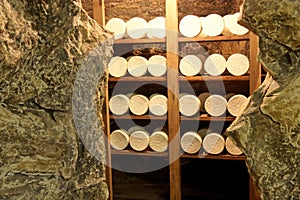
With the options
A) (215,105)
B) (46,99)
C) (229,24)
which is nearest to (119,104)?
(215,105)

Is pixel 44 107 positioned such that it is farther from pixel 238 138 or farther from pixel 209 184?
pixel 209 184

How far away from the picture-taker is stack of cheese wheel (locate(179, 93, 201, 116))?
298cm

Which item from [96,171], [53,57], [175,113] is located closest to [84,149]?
[96,171]

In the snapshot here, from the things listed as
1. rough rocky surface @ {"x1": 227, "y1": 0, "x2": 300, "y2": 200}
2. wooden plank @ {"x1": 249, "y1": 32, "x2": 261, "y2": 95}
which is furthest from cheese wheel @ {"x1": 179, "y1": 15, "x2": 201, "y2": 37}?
rough rocky surface @ {"x1": 227, "y1": 0, "x2": 300, "y2": 200}

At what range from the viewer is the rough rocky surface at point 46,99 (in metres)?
1.48

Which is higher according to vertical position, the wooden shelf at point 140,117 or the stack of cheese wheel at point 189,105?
the stack of cheese wheel at point 189,105

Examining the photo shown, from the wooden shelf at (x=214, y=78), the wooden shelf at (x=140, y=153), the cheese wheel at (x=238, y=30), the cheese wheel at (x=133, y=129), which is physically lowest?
the wooden shelf at (x=140, y=153)

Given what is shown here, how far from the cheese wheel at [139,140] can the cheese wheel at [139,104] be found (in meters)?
0.15

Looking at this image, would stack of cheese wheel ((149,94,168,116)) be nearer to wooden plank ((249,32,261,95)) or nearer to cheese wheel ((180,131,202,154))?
cheese wheel ((180,131,202,154))

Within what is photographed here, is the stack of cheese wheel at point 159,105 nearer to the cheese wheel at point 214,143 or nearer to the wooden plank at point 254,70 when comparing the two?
the cheese wheel at point 214,143

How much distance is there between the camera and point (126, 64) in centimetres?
312

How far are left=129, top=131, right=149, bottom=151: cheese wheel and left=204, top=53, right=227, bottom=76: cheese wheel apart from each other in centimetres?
65

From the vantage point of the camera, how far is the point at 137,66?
3.08 meters

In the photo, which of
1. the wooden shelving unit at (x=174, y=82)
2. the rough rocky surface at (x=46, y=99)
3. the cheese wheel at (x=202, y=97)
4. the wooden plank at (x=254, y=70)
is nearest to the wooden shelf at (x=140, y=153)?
the wooden shelving unit at (x=174, y=82)
